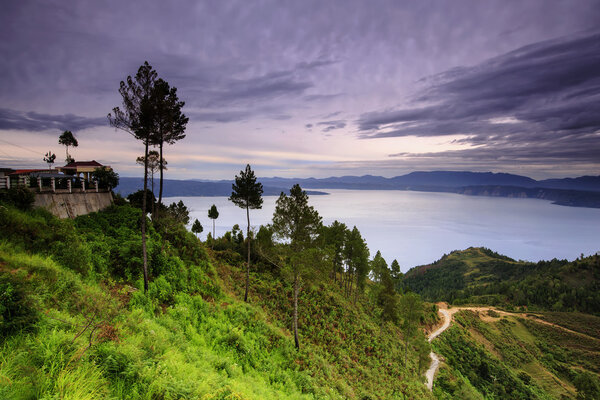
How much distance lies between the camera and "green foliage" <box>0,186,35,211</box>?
14.5 m

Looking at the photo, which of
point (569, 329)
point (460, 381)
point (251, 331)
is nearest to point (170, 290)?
point (251, 331)

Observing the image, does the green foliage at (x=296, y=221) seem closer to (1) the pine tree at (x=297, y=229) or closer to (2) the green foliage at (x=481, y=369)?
(1) the pine tree at (x=297, y=229)

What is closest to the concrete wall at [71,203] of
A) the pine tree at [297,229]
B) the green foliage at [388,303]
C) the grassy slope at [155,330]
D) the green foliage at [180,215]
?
the grassy slope at [155,330]

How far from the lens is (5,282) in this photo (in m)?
6.20

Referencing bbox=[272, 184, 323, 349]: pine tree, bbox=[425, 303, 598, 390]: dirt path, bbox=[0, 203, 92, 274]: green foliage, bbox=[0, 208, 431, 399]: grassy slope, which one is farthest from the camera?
bbox=[425, 303, 598, 390]: dirt path

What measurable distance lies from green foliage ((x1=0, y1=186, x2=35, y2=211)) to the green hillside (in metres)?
94.1

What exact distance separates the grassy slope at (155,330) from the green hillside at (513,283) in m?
73.6

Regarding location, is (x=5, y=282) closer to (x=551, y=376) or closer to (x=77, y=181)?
(x=77, y=181)

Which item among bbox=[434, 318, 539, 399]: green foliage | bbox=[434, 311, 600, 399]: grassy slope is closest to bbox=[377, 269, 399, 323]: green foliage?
bbox=[434, 311, 600, 399]: grassy slope

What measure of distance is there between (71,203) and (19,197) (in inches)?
173

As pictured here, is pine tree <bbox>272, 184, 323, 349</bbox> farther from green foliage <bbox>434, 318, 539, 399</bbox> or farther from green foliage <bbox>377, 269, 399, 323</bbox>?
green foliage <bbox>434, 318, 539, 399</bbox>

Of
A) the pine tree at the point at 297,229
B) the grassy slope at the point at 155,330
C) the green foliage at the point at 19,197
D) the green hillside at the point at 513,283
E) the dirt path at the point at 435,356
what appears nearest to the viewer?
the grassy slope at the point at 155,330

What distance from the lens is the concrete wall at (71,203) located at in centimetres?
1720

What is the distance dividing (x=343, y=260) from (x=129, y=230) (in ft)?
101
